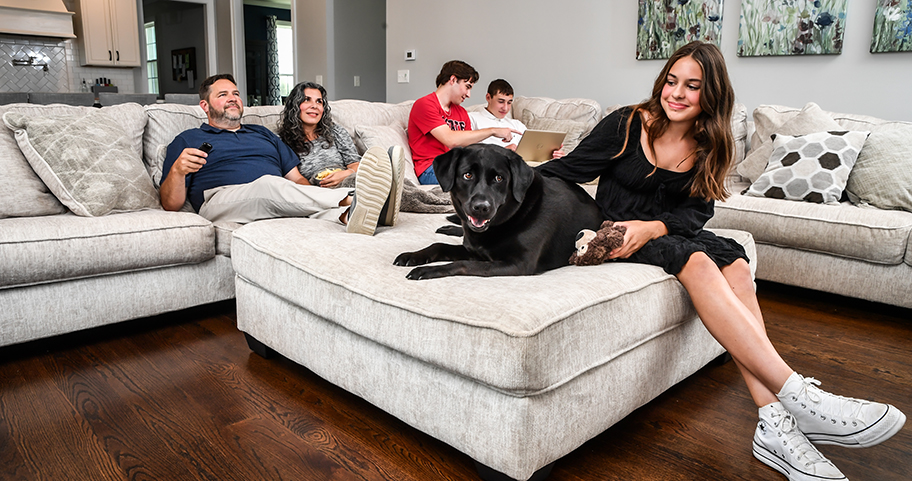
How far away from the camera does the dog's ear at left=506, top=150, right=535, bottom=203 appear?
1.43 m

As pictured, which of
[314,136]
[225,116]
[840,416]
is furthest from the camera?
[314,136]

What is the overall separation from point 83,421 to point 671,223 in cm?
166

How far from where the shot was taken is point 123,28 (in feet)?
23.5

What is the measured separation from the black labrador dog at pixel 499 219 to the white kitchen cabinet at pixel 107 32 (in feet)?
23.7

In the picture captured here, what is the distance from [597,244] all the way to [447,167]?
0.44 metres

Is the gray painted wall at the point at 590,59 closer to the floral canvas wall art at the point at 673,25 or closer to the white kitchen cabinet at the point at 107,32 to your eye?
the floral canvas wall art at the point at 673,25

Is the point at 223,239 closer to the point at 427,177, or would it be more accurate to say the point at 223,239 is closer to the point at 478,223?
the point at 427,177

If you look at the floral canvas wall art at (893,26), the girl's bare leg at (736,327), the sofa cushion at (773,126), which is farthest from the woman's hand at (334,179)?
the floral canvas wall art at (893,26)

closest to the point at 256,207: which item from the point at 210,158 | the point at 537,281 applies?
the point at 210,158

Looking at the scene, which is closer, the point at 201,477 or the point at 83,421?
the point at 201,477

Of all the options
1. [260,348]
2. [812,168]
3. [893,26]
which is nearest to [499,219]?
[260,348]

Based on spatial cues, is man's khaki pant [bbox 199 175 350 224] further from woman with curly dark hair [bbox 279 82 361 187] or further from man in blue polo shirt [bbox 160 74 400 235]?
woman with curly dark hair [bbox 279 82 361 187]

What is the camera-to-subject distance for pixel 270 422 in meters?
1.52

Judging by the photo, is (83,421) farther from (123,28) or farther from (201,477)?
(123,28)
